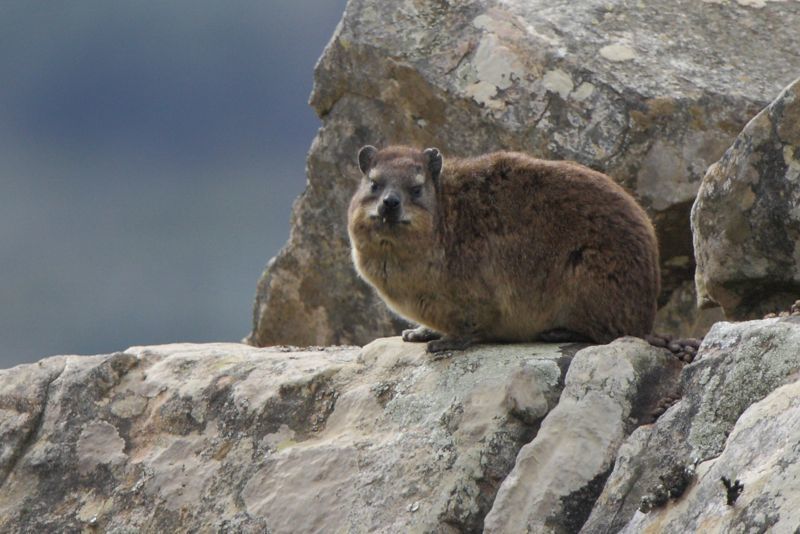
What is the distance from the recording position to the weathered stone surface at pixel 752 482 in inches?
197

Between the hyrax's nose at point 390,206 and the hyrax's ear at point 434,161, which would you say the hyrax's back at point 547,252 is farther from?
the hyrax's nose at point 390,206

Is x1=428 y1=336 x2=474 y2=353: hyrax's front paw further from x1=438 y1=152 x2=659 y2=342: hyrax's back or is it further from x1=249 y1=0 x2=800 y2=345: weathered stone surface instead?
x1=249 y1=0 x2=800 y2=345: weathered stone surface

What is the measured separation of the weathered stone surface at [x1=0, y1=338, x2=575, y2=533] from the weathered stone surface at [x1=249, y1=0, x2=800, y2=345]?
3.00 metres

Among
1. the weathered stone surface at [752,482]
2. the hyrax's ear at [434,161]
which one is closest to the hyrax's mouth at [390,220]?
the hyrax's ear at [434,161]

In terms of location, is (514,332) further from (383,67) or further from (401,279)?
(383,67)

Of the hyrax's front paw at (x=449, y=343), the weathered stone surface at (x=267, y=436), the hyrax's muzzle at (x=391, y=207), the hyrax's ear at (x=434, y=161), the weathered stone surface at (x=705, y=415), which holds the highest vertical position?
the hyrax's ear at (x=434, y=161)

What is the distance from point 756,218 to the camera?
7.91 meters

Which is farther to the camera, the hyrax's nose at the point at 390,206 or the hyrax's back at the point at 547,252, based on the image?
the hyrax's nose at the point at 390,206

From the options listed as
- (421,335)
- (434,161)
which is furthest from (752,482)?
(434,161)

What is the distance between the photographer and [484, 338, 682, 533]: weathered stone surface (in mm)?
6398

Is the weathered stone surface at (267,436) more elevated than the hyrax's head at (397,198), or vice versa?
the hyrax's head at (397,198)

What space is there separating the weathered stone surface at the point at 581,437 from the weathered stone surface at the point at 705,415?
0.77 feet

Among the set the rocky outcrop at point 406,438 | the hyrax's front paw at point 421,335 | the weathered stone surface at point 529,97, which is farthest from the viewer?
the weathered stone surface at point 529,97

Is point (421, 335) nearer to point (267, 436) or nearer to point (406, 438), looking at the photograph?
point (267, 436)
